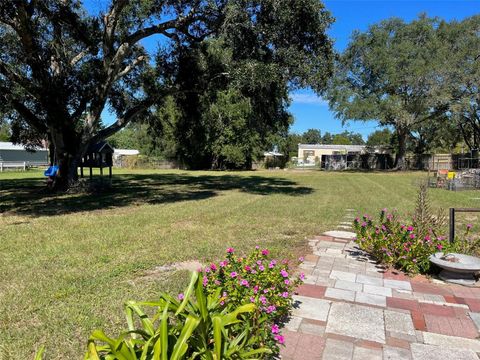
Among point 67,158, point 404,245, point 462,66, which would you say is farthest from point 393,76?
point 404,245

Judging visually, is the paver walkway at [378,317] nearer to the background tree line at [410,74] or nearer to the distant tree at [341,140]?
the background tree line at [410,74]

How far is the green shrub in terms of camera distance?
5.53ft

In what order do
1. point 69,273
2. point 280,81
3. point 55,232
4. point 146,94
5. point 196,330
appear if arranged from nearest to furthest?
point 196,330, point 69,273, point 55,232, point 280,81, point 146,94

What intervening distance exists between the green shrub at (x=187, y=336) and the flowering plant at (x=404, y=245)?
9.09 feet

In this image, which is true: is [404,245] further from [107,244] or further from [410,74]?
[410,74]

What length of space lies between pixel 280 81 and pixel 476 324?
912 cm

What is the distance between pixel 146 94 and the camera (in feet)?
49.6

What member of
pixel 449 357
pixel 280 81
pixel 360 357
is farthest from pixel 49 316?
pixel 280 81

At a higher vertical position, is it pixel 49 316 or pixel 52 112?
pixel 52 112

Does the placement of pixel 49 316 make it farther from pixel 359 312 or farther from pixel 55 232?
pixel 55 232

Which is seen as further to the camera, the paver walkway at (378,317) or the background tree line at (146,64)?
the background tree line at (146,64)

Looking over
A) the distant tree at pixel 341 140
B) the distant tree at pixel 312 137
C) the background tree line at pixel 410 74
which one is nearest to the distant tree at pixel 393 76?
the background tree line at pixel 410 74

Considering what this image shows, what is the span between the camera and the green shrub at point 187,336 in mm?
1686

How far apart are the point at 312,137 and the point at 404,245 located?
375ft
